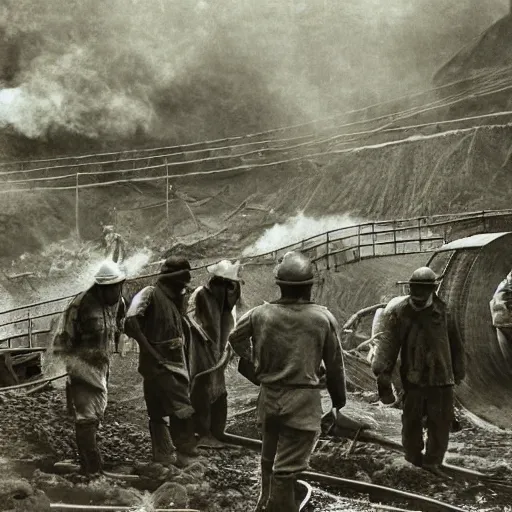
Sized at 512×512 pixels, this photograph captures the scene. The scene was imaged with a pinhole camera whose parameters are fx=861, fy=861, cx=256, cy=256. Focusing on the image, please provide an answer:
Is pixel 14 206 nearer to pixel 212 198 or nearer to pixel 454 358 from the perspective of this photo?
pixel 212 198

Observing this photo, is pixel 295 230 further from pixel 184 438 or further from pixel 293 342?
pixel 293 342

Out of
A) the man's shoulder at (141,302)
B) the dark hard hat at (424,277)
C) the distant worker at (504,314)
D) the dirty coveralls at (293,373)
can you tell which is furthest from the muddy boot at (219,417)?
the distant worker at (504,314)

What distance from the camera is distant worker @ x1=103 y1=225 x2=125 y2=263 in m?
9.57

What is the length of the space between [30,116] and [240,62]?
2.47m

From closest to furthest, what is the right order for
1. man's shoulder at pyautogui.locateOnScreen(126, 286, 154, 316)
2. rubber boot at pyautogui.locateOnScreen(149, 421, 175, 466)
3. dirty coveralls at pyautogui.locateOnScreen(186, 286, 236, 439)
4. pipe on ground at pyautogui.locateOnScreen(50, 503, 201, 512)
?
pipe on ground at pyautogui.locateOnScreen(50, 503, 201, 512), man's shoulder at pyautogui.locateOnScreen(126, 286, 154, 316), rubber boot at pyautogui.locateOnScreen(149, 421, 175, 466), dirty coveralls at pyautogui.locateOnScreen(186, 286, 236, 439)

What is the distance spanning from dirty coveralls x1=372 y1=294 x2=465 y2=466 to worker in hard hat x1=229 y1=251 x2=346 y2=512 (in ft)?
4.74

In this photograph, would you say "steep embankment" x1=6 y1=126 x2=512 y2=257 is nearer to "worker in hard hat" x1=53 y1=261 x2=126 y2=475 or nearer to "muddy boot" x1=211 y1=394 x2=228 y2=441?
"muddy boot" x1=211 y1=394 x2=228 y2=441

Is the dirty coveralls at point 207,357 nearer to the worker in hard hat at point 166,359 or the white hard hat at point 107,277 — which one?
the worker in hard hat at point 166,359

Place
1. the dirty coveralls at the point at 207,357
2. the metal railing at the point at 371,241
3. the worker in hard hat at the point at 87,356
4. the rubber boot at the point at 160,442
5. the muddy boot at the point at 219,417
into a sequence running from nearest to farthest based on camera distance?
the worker in hard hat at the point at 87,356
the rubber boot at the point at 160,442
the dirty coveralls at the point at 207,357
the muddy boot at the point at 219,417
the metal railing at the point at 371,241

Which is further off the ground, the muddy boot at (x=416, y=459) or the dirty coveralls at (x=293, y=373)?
the dirty coveralls at (x=293, y=373)

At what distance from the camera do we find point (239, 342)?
564 centimetres

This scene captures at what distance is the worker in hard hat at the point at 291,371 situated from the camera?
5344 mm

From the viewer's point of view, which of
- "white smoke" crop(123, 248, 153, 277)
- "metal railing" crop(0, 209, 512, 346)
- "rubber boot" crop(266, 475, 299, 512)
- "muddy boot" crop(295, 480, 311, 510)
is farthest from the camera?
"white smoke" crop(123, 248, 153, 277)

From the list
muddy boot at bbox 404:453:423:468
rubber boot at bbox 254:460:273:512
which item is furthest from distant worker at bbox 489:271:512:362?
rubber boot at bbox 254:460:273:512
